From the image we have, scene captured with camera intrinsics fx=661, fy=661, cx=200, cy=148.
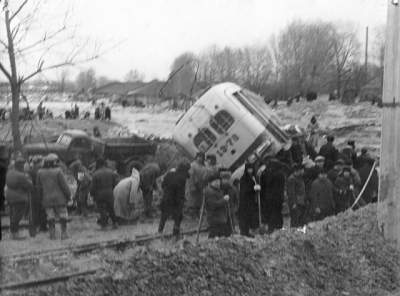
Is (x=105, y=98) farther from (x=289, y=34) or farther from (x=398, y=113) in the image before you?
(x=398, y=113)

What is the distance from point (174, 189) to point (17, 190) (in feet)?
8.47

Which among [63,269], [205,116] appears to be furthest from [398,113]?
[205,116]

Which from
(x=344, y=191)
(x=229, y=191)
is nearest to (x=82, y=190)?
(x=229, y=191)

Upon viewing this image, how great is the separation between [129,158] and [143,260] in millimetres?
12237

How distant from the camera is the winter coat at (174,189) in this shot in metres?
11.2

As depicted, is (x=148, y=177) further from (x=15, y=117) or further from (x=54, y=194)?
(x=54, y=194)

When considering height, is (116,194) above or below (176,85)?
below

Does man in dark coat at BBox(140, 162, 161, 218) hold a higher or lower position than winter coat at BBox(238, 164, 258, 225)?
lower

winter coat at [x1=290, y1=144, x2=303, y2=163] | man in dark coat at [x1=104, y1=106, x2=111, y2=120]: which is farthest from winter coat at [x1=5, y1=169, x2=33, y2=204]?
man in dark coat at [x1=104, y1=106, x2=111, y2=120]

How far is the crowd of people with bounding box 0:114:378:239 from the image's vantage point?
10.3 metres

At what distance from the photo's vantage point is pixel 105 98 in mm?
23141

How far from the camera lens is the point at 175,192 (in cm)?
1124

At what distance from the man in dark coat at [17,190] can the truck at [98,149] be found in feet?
25.4

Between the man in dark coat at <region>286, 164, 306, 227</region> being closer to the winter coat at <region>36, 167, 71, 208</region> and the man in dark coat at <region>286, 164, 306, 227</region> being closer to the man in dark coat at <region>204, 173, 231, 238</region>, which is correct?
the man in dark coat at <region>204, 173, 231, 238</region>
